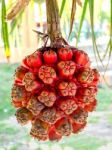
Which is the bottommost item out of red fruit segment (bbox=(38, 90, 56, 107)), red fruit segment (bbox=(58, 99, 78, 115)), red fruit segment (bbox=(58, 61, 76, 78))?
red fruit segment (bbox=(58, 99, 78, 115))

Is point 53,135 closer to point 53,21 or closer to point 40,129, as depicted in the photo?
point 40,129

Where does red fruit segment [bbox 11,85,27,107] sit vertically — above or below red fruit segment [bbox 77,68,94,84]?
below

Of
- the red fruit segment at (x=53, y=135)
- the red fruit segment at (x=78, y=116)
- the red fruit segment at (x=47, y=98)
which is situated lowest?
the red fruit segment at (x=53, y=135)

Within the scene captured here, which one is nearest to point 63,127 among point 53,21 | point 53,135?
point 53,135

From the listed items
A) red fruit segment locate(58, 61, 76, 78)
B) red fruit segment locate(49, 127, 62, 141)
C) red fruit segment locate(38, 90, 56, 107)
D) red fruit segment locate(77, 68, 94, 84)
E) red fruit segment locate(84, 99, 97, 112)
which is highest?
red fruit segment locate(58, 61, 76, 78)

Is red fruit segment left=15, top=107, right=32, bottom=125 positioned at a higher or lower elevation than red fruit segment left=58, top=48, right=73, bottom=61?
lower
